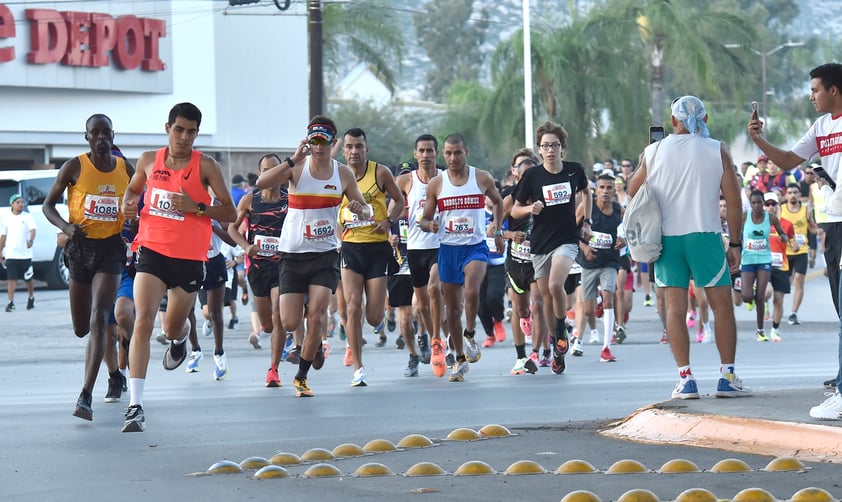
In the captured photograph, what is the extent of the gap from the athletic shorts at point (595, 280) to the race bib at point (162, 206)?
775 centimetres

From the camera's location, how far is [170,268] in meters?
10.3

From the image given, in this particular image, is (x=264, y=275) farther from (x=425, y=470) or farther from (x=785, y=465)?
(x=785, y=465)

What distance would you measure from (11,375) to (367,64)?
38.8m

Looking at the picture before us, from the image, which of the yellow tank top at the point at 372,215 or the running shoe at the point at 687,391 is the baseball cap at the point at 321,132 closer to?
the yellow tank top at the point at 372,215

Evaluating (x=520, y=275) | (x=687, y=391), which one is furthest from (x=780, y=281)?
(x=687, y=391)

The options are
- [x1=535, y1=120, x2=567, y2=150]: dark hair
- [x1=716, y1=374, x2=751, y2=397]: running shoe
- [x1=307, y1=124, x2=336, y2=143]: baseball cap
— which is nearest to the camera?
[x1=716, y1=374, x2=751, y2=397]: running shoe

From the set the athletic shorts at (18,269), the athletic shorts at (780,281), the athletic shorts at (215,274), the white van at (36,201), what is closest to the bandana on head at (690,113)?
the athletic shorts at (215,274)

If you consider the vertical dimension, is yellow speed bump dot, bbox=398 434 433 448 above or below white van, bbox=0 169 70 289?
below

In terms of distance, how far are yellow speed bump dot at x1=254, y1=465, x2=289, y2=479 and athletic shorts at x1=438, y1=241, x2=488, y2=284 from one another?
6.09 meters

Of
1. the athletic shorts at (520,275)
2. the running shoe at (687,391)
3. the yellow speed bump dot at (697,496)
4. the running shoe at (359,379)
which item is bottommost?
the running shoe at (359,379)

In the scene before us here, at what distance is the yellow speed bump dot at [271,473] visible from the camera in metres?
7.88

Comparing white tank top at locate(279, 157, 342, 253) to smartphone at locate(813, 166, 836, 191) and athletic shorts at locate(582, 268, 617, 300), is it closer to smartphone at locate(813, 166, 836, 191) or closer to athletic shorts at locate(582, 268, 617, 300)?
smartphone at locate(813, 166, 836, 191)

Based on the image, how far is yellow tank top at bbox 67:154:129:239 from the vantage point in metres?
11.2

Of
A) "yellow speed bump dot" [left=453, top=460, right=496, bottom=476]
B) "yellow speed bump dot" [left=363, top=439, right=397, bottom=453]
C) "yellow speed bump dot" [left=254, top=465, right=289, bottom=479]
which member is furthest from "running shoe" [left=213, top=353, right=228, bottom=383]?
"yellow speed bump dot" [left=453, top=460, right=496, bottom=476]
